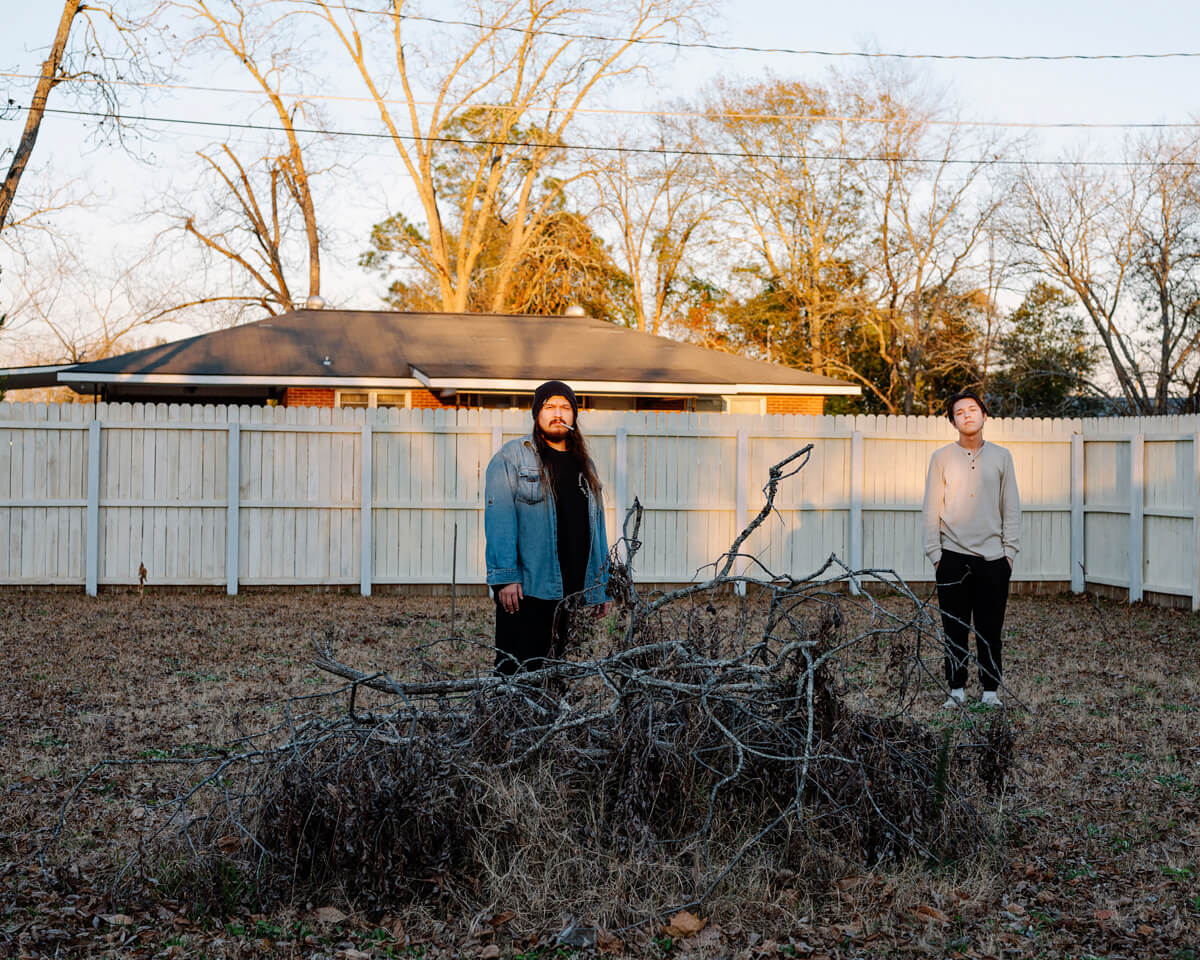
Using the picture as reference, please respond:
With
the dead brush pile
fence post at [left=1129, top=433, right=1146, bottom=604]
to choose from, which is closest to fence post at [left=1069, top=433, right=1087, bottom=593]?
fence post at [left=1129, top=433, right=1146, bottom=604]

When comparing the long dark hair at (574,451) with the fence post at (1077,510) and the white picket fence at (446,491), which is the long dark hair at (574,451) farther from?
the fence post at (1077,510)

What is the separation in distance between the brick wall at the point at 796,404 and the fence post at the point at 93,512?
10.7 m

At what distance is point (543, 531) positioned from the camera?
15.4 feet

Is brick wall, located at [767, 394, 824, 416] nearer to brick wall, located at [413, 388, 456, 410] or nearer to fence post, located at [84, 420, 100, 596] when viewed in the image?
brick wall, located at [413, 388, 456, 410]

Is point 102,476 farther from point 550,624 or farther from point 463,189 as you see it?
point 463,189

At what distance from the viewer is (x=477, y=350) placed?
741 inches

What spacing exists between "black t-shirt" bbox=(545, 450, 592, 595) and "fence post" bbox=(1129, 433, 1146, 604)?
843 centimetres

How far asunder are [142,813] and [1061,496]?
10325 mm

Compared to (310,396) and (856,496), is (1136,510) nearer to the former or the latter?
(856,496)

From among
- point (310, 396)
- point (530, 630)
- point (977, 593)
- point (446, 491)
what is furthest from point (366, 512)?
point (530, 630)

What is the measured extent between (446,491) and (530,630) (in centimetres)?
730

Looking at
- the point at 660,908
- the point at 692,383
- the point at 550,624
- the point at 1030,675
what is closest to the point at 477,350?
the point at 692,383

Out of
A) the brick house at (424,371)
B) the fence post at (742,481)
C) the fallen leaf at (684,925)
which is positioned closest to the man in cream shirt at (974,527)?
the fallen leaf at (684,925)

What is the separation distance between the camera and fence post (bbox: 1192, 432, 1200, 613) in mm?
10594
